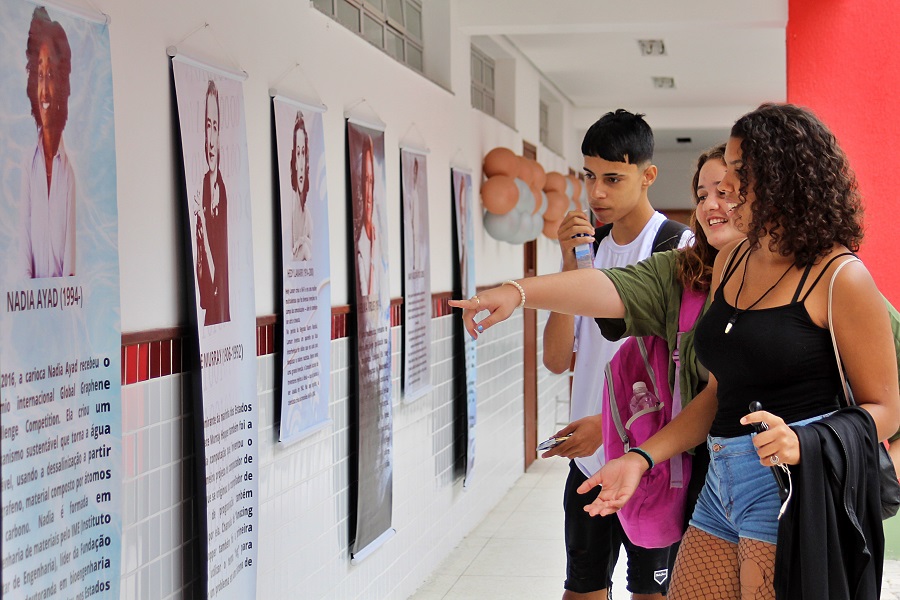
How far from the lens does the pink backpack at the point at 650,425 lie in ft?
7.95

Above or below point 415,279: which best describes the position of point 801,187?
above

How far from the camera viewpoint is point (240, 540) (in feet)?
9.18

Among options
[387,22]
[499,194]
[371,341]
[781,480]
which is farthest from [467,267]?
[781,480]

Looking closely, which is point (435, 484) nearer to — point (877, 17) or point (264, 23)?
point (264, 23)

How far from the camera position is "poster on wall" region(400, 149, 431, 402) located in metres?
4.55

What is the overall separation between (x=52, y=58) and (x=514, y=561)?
13.3 ft

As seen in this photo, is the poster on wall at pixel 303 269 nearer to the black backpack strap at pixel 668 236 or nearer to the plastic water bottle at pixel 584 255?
the plastic water bottle at pixel 584 255

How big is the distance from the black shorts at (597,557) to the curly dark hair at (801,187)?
132cm

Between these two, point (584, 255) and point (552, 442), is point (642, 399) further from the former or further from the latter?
point (584, 255)

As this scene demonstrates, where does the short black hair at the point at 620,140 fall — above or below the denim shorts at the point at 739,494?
above

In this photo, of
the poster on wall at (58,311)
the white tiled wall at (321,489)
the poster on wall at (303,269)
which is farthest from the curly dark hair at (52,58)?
the poster on wall at (303,269)

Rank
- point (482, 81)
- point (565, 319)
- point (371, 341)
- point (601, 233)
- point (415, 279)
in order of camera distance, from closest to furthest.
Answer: point (565, 319)
point (601, 233)
point (371, 341)
point (415, 279)
point (482, 81)

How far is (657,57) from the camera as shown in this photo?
8.31m

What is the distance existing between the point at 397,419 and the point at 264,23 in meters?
1.95
